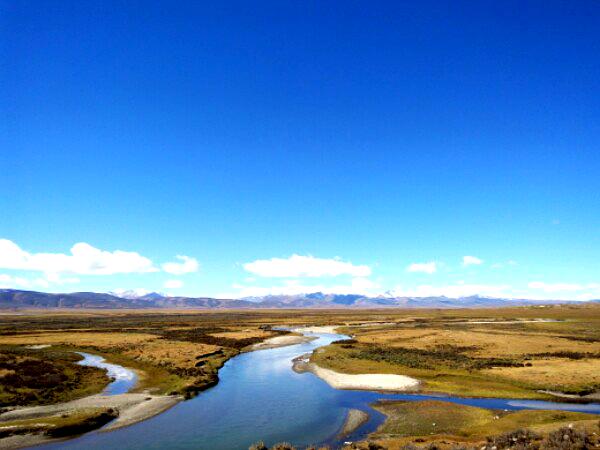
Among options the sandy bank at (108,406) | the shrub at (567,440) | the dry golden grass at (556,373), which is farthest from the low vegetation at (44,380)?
the dry golden grass at (556,373)

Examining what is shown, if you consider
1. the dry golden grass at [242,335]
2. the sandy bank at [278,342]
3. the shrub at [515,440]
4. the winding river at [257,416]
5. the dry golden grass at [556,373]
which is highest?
the shrub at [515,440]

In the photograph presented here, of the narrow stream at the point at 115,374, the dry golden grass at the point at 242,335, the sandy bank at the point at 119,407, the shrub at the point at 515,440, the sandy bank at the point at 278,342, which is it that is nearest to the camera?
the shrub at the point at 515,440

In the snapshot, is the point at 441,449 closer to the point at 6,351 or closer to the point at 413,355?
the point at 413,355

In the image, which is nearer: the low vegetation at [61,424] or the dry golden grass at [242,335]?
the low vegetation at [61,424]

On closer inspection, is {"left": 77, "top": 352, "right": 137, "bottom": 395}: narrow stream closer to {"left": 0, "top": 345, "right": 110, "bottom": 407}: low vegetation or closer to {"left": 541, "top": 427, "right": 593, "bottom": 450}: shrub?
{"left": 0, "top": 345, "right": 110, "bottom": 407}: low vegetation

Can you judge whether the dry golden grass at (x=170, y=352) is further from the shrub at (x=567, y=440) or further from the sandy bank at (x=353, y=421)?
the shrub at (x=567, y=440)

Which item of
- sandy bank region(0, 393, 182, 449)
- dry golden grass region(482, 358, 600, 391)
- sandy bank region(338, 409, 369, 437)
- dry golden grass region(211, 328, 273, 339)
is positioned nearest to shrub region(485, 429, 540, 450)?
sandy bank region(338, 409, 369, 437)

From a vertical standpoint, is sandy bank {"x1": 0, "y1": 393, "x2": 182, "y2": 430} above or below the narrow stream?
above

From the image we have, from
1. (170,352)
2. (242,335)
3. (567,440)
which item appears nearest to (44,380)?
(170,352)
